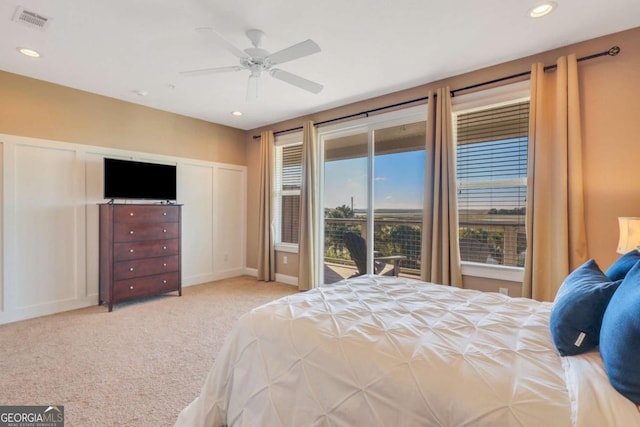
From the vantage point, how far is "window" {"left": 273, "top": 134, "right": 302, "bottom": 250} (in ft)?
16.1

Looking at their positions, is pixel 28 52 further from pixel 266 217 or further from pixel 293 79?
pixel 266 217

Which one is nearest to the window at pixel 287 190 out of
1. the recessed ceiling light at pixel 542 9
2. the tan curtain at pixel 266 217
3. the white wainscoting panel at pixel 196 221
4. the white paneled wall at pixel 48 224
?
the tan curtain at pixel 266 217

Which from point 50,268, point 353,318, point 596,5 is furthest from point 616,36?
point 50,268

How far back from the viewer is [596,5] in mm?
2090

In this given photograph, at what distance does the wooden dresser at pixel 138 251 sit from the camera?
356 cm

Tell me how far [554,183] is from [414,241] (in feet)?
4.97

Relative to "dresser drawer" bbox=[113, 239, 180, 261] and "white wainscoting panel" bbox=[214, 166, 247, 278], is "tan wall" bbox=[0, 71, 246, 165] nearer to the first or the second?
"white wainscoting panel" bbox=[214, 166, 247, 278]

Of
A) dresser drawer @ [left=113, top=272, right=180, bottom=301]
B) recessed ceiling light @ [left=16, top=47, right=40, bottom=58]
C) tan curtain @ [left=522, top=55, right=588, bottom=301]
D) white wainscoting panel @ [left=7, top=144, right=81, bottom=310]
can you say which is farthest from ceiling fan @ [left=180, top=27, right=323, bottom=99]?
dresser drawer @ [left=113, top=272, right=180, bottom=301]

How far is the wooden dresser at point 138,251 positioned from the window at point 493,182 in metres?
3.69

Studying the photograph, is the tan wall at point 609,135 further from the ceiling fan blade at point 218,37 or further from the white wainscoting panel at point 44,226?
the white wainscoting panel at point 44,226

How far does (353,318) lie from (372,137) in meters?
3.04

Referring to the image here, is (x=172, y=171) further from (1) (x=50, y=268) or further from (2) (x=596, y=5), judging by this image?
(2) (x=596, y=5)

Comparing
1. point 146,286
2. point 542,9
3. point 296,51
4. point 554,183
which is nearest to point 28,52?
point 296,51

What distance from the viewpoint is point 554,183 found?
259cm
